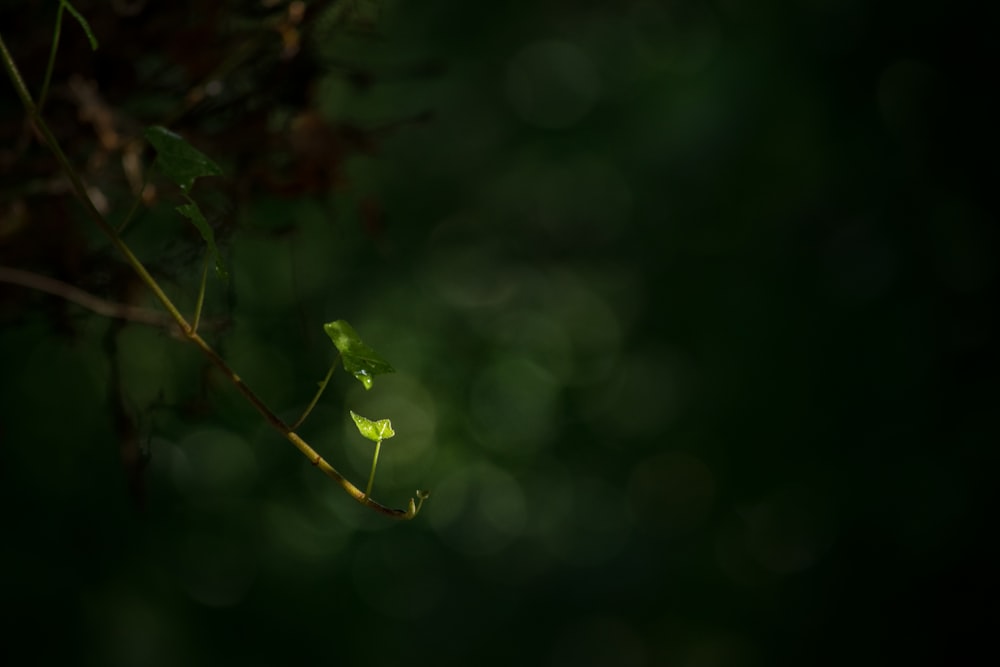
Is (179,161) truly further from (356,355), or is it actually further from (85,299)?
(85,299)

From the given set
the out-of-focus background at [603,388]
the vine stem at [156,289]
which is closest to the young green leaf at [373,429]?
the vine stem at [156,289]

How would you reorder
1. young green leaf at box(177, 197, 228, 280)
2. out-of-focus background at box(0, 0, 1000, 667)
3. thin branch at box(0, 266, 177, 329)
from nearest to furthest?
young green leaf at box(177, 197, 228, 280), thin branch at box(0, 266, 177, 329), out-of-focus background at box(0, 0, 1000, 667)

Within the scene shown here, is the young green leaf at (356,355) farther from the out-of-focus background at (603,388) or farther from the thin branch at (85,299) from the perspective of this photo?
the out-of-focus background at (603,388)

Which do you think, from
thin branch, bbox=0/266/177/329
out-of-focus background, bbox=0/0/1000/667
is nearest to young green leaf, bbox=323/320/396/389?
thin branch, bbox=0/266/177/329

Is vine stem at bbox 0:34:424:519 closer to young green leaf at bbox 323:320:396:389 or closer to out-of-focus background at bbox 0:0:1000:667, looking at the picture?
young green leaf at bbox 323:320:396:389

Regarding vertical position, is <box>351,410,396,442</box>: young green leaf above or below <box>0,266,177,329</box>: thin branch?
above

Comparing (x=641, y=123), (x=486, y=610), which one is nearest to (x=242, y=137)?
(x=641, y=123)

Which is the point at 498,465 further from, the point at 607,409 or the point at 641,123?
the point at 641,123

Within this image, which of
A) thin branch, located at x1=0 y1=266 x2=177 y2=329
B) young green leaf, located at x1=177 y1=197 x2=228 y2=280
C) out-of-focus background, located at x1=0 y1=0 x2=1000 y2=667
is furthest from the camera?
out-of-focus background, located at x1=0 y1=0 x2=1000 y2=667
